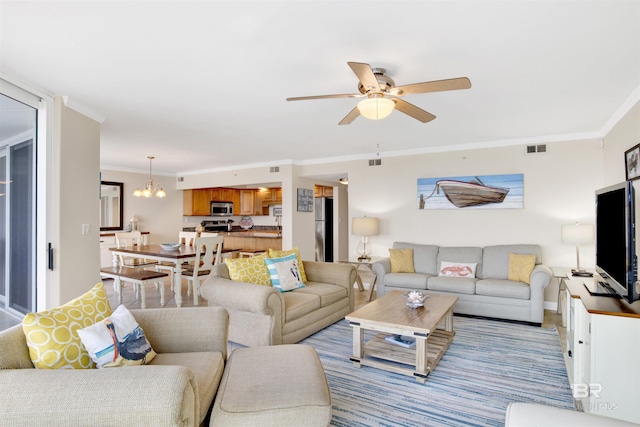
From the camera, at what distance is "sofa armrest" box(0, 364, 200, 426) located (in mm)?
1199

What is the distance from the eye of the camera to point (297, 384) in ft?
Result: 5.62

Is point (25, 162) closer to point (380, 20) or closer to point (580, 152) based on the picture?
point (380, 20)

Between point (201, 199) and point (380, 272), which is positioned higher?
point (201, 199)

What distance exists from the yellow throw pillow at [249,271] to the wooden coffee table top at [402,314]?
1078 millimetres

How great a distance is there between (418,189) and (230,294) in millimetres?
3425

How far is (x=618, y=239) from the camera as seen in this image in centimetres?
223

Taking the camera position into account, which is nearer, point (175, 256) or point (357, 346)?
point (357, 346)

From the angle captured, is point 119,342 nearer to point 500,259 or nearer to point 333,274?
point 333,274

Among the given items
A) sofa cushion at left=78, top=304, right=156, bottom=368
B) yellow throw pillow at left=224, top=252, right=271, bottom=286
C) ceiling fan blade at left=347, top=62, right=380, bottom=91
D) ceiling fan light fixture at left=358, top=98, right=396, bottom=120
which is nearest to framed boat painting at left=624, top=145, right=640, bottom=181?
ceiling fan light fixture at left=358, top=98, right=396, bottom=120

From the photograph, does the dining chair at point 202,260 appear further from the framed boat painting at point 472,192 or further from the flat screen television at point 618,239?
the flat screen television at point 618,239

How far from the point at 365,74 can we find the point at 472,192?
3.55 meters

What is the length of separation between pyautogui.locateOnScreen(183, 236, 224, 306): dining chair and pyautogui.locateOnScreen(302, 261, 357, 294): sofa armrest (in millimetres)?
1521

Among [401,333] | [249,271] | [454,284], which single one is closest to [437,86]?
[401,333]

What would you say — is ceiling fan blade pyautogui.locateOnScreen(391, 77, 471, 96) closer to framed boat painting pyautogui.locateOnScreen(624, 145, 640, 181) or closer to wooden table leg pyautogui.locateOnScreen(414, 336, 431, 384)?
wooden table leg pyautogui.locateOnScreen(414, 336, 431, 384)
